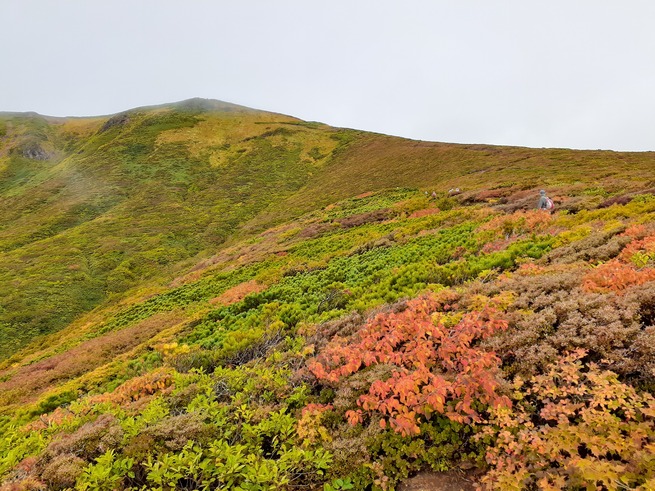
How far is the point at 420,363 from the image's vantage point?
688cm

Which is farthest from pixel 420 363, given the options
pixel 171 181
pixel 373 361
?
pixel 171 181

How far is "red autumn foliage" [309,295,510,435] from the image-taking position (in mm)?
5742

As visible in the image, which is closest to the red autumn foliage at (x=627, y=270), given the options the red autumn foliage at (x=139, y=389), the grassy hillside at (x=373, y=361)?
the grassy hillside at (x=373, y=361)

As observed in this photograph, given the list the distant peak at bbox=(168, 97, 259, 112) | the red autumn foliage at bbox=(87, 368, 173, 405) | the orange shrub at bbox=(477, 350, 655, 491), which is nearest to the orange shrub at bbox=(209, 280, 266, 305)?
the red autumn foliage at bbox=(87, 368, 173, 405)

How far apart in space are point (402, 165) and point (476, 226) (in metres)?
38.3

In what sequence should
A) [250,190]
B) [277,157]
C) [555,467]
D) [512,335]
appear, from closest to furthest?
[555,467]
[512,335]
[250,190]
[277,157]

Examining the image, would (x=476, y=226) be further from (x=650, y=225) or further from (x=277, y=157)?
(x=277, y=157)

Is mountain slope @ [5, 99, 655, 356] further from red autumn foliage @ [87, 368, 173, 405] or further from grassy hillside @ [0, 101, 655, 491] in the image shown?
red autumn foliage @ [87, 368, 173, 405]

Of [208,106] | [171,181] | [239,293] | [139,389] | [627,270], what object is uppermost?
[208,106]

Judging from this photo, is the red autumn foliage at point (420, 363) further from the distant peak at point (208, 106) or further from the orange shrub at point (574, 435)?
the distant peak at point (208, 106)

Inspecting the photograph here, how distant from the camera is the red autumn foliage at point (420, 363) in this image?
A: 5.74 metres

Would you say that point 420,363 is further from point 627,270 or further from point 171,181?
point 171,181

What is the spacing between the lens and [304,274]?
64.2ft

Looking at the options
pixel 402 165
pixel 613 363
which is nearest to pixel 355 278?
pixel 613 363
